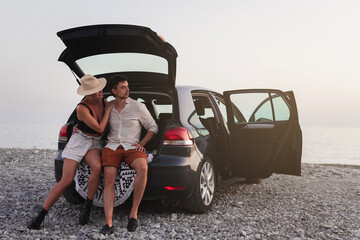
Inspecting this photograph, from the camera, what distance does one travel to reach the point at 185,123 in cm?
451

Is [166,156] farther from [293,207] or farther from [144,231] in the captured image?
[293,207]

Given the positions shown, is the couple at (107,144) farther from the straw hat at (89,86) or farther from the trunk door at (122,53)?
the trunk door at (122,53)

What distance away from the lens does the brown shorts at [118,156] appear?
13.8 feet

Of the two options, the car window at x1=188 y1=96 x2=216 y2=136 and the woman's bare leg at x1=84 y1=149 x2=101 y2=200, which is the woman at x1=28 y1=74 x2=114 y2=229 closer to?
the woman's bare leg at x1=84 y1=149 x2=101 y2=200

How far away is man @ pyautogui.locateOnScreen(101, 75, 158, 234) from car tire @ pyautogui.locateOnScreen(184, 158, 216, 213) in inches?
27.2

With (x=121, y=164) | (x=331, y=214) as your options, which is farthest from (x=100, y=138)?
(x=331, y=214)

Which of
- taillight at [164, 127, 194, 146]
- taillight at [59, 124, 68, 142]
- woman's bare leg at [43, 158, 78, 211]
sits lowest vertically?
woman's bare leg at [43, 158, 78, 211]

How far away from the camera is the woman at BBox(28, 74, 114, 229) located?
13.7 feet

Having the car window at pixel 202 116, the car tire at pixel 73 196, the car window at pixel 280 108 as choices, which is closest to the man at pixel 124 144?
the car window at pixel 202 116

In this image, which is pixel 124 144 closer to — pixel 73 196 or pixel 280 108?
pixel 73 196

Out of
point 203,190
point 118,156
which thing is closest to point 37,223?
point 118,156

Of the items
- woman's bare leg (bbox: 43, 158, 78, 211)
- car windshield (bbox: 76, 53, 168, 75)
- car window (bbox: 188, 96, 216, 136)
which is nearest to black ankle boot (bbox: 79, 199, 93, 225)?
woman's bare leg (bbox: 43, 158, 78, 211)

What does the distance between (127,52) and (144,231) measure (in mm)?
2160

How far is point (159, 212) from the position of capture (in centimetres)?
482
